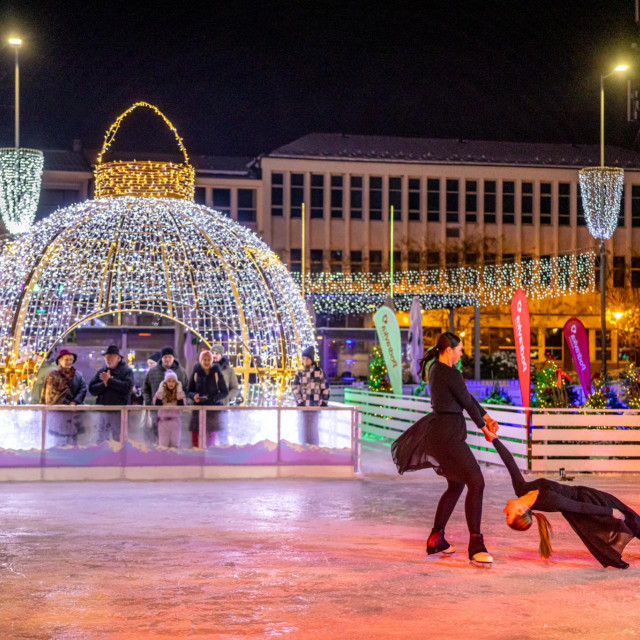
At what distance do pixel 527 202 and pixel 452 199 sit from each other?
385 cm

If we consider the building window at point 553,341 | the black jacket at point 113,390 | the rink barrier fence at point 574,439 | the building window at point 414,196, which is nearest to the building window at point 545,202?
the building window at point 553,341

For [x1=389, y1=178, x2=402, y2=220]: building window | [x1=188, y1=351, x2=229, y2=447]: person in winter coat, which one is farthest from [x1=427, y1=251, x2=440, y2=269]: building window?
[x1=188, y1=351, x2=229, y2=447]: person in winter coat

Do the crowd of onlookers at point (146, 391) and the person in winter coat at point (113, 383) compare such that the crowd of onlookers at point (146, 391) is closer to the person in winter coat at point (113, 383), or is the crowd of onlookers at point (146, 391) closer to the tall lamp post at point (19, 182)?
the person in winter coat at point (113, 383)

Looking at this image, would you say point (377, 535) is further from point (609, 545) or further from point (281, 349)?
point (281, 349)

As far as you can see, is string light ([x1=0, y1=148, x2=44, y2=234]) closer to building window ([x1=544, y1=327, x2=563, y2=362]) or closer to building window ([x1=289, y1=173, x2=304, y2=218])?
building window ([x1=289, y1=173, x2=304, y2=218])

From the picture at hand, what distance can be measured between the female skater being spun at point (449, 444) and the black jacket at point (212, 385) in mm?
6956

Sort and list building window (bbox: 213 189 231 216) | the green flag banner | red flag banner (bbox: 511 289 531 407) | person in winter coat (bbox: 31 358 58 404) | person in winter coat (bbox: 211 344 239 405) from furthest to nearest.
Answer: building window (bbox: 213 189 231 216)
the green flag banner
person in winter coat (bbox: 211 344 239 405)
red flag banner (bbox: 511 289 531 407)
person in winter coat (bbox: 31 358 58 404)

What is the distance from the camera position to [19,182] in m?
20.9

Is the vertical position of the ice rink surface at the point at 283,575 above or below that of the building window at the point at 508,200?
below

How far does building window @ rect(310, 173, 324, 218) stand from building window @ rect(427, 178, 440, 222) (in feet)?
16.9

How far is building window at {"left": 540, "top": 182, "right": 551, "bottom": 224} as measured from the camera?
54094 mm

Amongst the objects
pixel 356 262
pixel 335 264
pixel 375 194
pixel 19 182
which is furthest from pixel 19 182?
pixel 375 194

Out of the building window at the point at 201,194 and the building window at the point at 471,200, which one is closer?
the building window at the point at 201,194

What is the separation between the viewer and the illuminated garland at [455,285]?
4044cm
